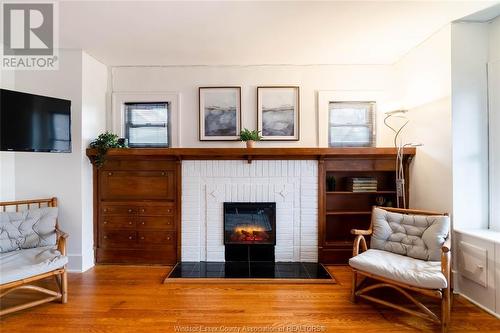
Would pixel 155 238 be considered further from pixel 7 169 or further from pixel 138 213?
pixel 7 169

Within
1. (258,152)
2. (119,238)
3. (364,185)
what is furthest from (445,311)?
(119,238)

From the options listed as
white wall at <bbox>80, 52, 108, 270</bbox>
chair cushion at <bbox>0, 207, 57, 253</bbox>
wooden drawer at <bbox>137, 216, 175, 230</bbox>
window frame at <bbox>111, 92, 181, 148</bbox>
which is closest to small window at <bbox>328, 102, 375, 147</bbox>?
window frame at <bbox>111, 92, 181, 148</bbox>

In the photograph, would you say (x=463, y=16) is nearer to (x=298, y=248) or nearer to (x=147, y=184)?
(x=298, y=248)

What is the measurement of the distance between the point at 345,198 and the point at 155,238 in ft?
8.46

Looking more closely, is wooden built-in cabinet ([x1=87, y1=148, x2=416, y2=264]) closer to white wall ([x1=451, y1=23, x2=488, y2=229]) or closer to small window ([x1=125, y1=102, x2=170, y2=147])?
small window ([x1=125, y1=102, x2=170, y2=147])

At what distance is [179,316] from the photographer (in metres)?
2.18

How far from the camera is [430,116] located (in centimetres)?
282

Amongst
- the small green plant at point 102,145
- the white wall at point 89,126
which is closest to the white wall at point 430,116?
the small green plant at point 102,145

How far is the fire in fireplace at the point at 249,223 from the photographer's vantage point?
131 inches

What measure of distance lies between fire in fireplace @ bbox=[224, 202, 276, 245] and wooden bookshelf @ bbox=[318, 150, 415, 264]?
0.64 metres

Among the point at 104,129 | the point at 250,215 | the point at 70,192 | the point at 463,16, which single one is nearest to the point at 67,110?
the point at 104,129

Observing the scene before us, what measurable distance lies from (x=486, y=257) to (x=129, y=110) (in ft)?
13.9

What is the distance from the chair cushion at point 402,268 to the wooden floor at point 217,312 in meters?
0.37

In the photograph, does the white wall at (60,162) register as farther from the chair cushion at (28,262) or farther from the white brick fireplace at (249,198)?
the white brick fireplace at (249,198)
